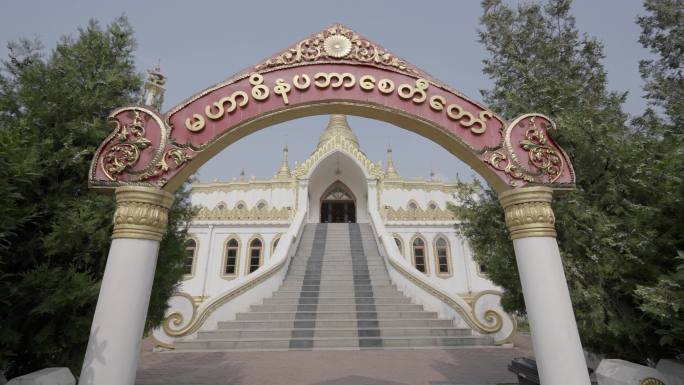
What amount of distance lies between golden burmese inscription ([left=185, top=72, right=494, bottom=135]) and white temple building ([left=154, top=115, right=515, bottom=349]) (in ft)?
11.2

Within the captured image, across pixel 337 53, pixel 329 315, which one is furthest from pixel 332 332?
pixel 337 53

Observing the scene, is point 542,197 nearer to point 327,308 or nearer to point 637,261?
point 637,261

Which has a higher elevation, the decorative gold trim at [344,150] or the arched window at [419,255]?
the decorative gold trim at [344,150]

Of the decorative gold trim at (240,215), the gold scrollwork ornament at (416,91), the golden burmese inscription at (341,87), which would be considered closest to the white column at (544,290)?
the golden burmese inscription at (341,87)

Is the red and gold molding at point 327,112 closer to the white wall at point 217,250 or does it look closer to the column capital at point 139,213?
the column capital at point 139,213

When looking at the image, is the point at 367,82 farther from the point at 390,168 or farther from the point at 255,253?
the point at 390,168

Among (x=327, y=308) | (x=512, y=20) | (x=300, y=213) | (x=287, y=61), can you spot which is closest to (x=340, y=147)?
(x=300, y=213)

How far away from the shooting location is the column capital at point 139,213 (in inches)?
146

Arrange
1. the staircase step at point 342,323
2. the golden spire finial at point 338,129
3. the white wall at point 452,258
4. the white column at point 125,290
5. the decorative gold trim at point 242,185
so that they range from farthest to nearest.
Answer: the golden spire finial at point 338,129 → the decorative gold trim at point 242,185 → the white wall at point 452,258 → the staircase step at point 342,323 → the white column at point 125,290

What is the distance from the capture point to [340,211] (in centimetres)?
2903

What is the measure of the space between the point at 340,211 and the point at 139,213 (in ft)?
83.3

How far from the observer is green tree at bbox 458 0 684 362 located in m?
4.58

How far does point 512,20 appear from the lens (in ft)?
22.5

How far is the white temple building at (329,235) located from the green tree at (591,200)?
2.20 meters
